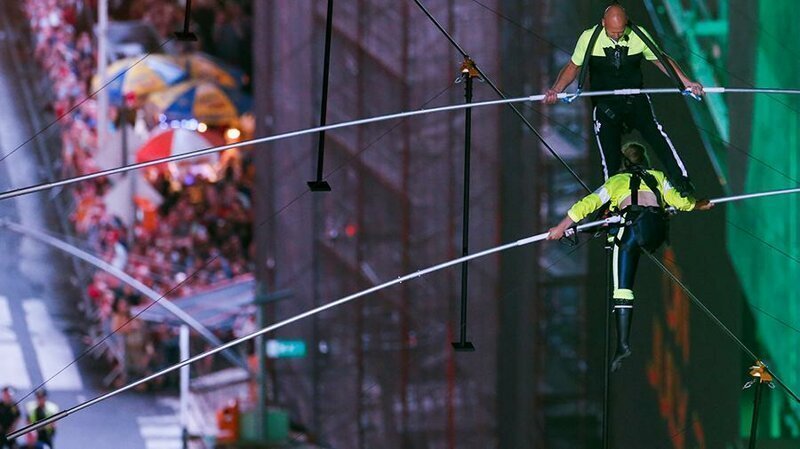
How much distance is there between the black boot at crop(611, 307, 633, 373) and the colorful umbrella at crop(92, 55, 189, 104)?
1325 inches

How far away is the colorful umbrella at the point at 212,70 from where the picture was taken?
56.8m

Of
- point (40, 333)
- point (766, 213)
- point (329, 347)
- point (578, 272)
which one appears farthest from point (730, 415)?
point (40, 333)

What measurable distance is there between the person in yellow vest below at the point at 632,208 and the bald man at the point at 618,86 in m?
0.24

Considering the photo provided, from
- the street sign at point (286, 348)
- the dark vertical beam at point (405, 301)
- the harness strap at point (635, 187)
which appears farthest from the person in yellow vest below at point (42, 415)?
the harness strap at point (635, 187)

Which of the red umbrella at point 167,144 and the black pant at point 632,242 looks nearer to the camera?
the black pant at point 632,242

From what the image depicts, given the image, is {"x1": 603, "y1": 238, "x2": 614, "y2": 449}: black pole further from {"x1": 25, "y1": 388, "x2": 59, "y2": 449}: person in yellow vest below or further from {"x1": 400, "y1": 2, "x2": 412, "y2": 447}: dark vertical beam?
{"x1": 400, "y1": 2, "x2": 412, "y2": 447}: dark vertical beam

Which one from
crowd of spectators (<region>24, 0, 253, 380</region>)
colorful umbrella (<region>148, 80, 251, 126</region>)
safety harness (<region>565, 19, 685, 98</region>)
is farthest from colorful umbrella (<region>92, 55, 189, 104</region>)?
safety harness (<region>565, 19, 685, 98</region>)

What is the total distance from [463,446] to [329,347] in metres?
4.03

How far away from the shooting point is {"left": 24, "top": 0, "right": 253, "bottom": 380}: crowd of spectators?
51000 mm

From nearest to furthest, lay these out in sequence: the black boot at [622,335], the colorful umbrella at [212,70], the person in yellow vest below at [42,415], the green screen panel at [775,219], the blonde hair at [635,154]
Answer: the black boot at [622,335] → the blonde hair at [635,154] → the green screen panel at [775,219] → the person in yellow vest below at [42,415] → the colorful umbrella at [212,70]

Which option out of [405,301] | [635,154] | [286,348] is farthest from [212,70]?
[635,154]

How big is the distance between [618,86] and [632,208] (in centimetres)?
165

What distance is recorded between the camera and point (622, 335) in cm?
2186

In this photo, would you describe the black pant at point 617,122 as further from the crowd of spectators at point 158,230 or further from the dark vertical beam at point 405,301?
the crowd of spectators at point 158,230
